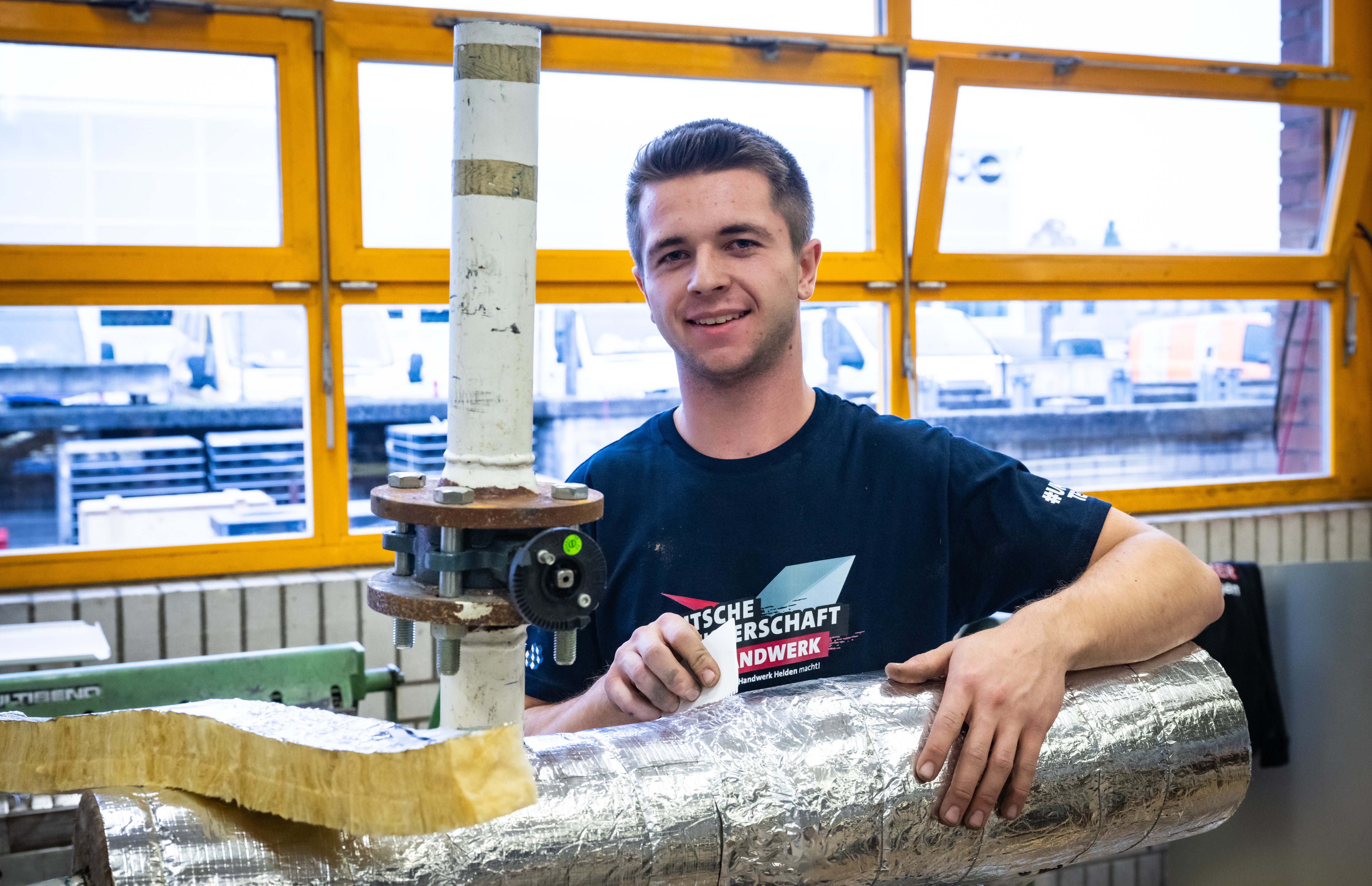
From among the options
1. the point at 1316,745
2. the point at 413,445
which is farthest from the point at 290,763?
the point at 1316,745

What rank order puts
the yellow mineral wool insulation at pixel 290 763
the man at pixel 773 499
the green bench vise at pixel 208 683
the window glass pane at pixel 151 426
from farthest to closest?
the window glass pane at pixel 151 426
the green bench vise at pixel 208 683
the man at pixel 773 499
the yellow mineral wool insulation at pixel 290 763

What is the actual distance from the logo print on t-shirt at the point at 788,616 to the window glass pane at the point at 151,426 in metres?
1.53

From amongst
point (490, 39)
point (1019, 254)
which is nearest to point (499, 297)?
point (490, 39)

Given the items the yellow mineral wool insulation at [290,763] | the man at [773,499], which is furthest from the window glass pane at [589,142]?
the yellow mineral wool insulation at [290,763]

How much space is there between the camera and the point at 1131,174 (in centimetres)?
320

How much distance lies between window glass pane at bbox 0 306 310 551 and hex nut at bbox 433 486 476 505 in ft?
6.84

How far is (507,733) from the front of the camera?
0.50 m

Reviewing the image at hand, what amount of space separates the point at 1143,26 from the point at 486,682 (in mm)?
3230

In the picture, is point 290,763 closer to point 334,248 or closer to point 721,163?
point 721,163

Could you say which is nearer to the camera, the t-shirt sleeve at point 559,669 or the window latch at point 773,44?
the t-shirt sleeve at point 559,669

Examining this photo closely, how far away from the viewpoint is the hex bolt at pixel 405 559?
0.62 metres

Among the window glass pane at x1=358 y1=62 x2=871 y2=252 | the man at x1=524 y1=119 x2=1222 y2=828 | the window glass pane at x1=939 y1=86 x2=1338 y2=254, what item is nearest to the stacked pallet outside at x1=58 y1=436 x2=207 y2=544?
the window glass pane at x1=358 y1=62 x2=871 y2=252

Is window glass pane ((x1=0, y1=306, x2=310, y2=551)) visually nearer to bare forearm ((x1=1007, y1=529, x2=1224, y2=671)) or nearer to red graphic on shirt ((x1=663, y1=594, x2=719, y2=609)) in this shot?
red graphic on shirt ((x1=663, y1=594, x2=719, y2=609))

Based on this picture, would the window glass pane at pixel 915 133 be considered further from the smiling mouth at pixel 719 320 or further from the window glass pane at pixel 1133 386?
the smiling mouth at pixel 719 320
